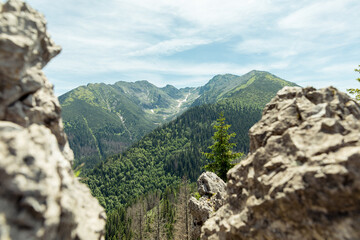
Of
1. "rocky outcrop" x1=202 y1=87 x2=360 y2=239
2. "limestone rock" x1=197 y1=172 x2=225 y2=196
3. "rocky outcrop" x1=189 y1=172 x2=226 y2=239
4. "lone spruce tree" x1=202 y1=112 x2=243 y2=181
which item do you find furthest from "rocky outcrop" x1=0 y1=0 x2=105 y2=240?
"lone spruce tree" x1=202 y1=112 x2=243 y2=181

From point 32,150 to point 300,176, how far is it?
47.0 ft

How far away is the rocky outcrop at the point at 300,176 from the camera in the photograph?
10.6 meters

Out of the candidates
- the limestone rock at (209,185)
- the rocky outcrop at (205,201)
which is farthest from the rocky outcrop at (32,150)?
the limestone rock at (209,185)

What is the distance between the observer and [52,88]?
1462 cm

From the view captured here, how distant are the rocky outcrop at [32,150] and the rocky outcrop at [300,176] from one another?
33.2ft

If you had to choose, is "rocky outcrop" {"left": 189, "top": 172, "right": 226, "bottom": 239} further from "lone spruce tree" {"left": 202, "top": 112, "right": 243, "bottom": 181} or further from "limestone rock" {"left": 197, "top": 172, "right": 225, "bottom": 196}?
"lone spruce tree" {"left": 202, "top": 112, "right": 243, "bottom": 181}

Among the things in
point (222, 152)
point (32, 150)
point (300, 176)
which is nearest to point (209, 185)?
point (222, 152)

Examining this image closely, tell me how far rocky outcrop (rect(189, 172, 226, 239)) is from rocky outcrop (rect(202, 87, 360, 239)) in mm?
11176

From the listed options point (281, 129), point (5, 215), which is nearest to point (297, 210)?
point (281, 129)

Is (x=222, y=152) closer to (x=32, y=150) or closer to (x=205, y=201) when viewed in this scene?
(x=205, y=201)

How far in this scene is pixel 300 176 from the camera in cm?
1196

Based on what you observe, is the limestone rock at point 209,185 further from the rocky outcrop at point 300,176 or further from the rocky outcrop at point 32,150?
the rocky outcrop at point 32,150

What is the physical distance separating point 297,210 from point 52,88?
17817mm

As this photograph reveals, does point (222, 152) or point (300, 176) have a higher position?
point (300, 176)
